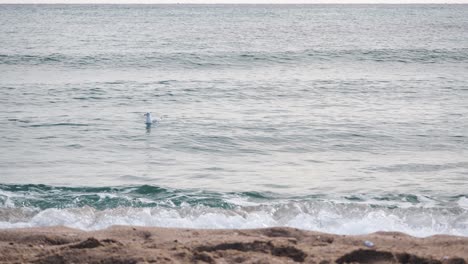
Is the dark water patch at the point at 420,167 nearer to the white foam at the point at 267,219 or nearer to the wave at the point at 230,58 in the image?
the white foam at the point at 267,219

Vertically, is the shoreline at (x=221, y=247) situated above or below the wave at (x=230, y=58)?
above

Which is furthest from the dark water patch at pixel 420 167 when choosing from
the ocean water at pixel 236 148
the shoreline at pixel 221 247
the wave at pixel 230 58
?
the wave at pixel 230 58

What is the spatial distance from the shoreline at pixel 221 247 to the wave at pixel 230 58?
68.9ft

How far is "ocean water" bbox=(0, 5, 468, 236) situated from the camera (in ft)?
27.8

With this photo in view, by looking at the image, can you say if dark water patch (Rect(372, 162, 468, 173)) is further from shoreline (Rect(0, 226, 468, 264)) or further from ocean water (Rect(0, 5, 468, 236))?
shoreline (Rect(0, 226, 468, 264))

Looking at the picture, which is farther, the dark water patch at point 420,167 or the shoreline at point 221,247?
the dark water patch at point 420,167

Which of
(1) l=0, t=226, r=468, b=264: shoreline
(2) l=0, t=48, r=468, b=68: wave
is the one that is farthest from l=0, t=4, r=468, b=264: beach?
(2) l=0, t=48, r=468, b=68: wave

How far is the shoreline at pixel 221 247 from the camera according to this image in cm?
560

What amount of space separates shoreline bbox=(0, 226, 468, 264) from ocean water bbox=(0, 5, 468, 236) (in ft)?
3.41

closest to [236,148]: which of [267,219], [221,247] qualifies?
[267,219]

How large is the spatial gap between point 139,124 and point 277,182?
5.63 metres

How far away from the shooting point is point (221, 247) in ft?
19.6

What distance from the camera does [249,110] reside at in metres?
16.6

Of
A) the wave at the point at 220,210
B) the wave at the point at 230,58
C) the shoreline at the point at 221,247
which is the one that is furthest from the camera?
the wave at the point at 230,58
